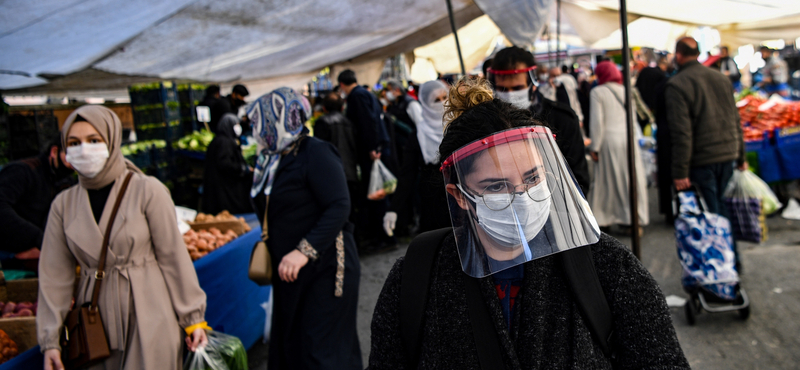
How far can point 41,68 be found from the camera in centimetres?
580

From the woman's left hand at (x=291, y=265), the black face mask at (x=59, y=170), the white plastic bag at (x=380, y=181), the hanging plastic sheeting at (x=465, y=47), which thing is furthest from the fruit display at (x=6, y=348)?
Result: the hanging plastic sheeting at (x=465, y=47)

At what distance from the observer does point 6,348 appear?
8.83 ft

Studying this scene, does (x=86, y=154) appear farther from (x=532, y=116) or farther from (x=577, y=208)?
(x=577, y=208)

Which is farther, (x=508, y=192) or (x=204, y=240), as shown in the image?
(x=204, y=240)

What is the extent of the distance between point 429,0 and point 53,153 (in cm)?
466

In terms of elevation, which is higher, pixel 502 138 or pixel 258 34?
pixel 258 34

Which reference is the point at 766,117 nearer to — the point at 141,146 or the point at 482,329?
the point at 482,329

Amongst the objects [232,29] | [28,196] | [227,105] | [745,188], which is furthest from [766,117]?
[28,196]

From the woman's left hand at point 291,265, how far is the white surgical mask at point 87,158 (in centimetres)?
97

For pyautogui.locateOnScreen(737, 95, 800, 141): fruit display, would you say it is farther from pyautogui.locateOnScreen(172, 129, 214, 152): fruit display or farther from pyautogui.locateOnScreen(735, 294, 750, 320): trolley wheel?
pyautogui.locateOnScreen(172, 129, 214, 152): fruit display

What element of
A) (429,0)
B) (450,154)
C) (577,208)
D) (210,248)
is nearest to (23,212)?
(210,248)

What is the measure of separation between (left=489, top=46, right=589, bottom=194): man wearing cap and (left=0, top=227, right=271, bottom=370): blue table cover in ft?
7.54

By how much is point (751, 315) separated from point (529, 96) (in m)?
2.69

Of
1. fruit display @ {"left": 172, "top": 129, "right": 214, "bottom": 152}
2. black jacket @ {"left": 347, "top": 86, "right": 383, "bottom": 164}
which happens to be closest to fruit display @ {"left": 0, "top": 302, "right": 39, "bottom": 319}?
black jacket @ {"left": 347, "top": 86, "right": 383, "bottom": 164}
